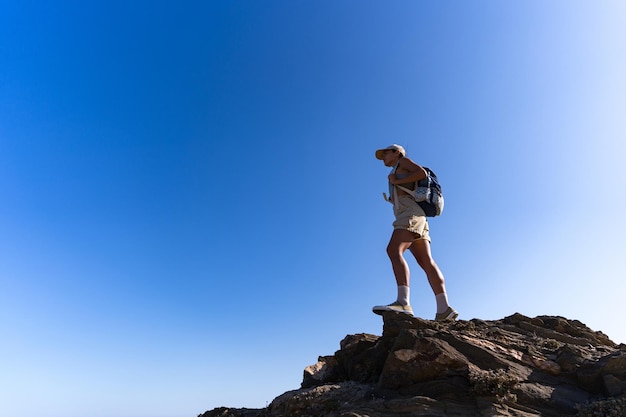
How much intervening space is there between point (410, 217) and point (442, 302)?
2.05 meters

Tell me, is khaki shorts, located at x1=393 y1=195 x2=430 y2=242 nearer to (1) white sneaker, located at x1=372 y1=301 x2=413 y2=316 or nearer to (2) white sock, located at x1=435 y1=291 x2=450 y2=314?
(2) white sock, located at x1=435 y1=291 x2=450 y2=314

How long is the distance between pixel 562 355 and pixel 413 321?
2.75m

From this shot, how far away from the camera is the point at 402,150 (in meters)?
10.4

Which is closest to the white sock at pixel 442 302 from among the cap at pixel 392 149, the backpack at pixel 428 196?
the backpack at pixel 428 196

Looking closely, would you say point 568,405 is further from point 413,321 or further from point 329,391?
point 329,391

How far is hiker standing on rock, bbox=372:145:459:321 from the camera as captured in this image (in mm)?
8977

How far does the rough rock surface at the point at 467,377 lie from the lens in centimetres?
646

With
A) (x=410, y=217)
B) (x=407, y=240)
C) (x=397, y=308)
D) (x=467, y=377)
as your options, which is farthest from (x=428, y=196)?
(x=467, y=377)

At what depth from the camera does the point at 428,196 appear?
9492mm

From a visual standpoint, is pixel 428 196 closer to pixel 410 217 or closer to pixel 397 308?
pixel 410 217

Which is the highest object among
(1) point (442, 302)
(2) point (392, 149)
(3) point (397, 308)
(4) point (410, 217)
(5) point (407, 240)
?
(2) point (392, 149)

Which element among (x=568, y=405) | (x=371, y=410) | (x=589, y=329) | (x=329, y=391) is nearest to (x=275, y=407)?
(x=329, y=391)

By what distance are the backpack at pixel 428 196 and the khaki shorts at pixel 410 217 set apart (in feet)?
0.50

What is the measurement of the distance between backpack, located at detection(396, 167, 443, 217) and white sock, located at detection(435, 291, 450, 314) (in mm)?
1855
